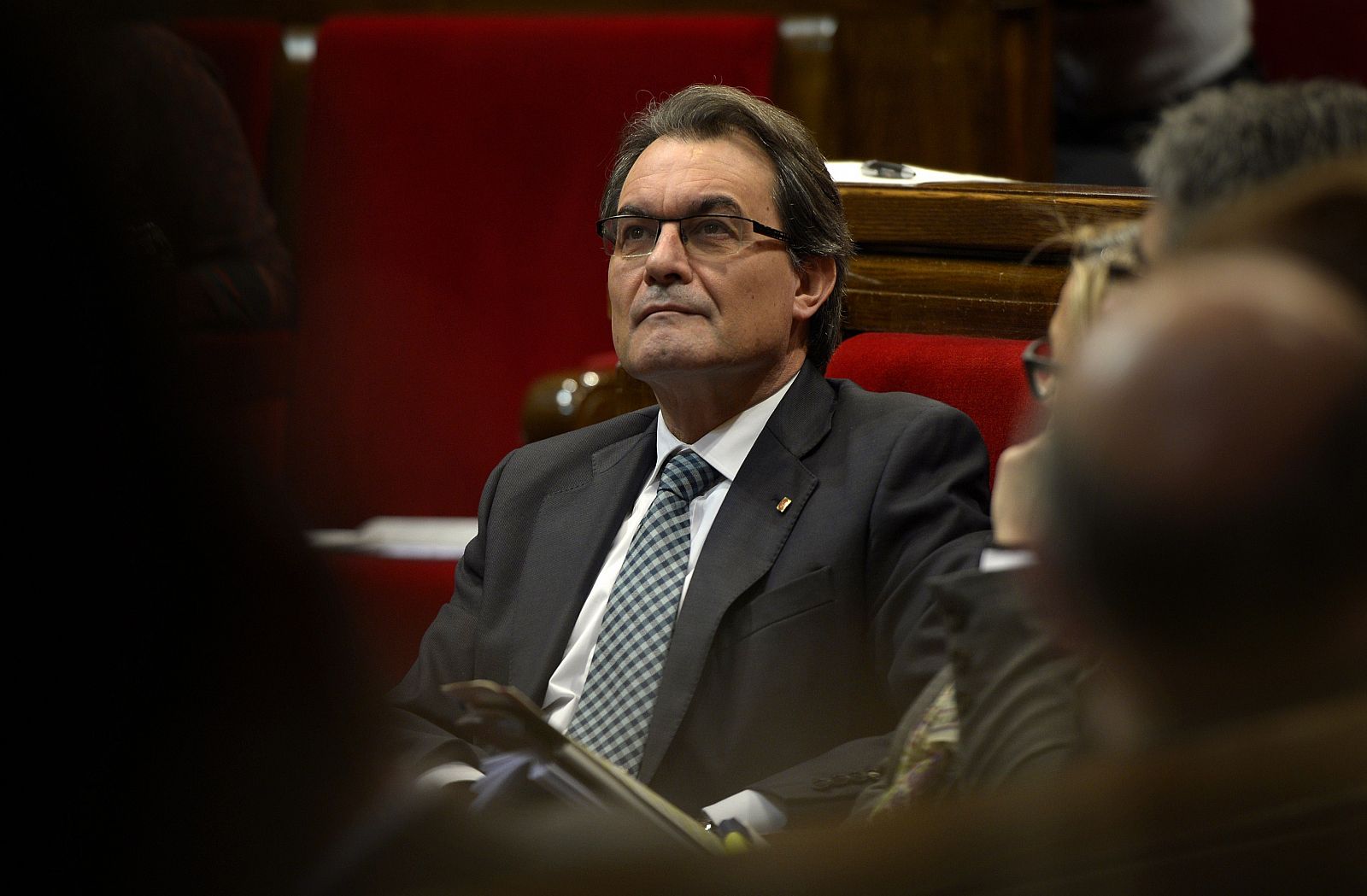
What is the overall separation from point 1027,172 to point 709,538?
3.29ft

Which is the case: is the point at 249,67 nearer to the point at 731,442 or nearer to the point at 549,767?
the point at 731,442

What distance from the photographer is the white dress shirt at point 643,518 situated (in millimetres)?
1029

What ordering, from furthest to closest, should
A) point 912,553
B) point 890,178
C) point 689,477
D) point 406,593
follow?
point 406,593, point 890,178, point 689,477, point 912,553

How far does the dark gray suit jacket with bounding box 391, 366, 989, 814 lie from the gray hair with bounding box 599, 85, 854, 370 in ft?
0.43

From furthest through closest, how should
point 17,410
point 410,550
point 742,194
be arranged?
point 410,550 < point 742,194 < point 17,410

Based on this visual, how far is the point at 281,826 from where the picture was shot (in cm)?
33

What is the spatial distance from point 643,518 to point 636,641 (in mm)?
104

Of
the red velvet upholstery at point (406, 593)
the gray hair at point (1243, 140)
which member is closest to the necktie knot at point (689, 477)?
the red velvet upholstery at point (406, 593)

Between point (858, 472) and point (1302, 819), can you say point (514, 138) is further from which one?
point (1302, 819)

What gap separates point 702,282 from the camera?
112 cm

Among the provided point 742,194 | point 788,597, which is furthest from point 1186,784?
point 742,194

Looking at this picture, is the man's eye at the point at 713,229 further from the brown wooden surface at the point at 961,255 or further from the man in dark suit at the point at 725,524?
the brown wooden surface at the point at 961,255

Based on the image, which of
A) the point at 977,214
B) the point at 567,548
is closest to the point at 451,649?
the point at 567,548

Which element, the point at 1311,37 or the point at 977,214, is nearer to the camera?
the point at 977,214
